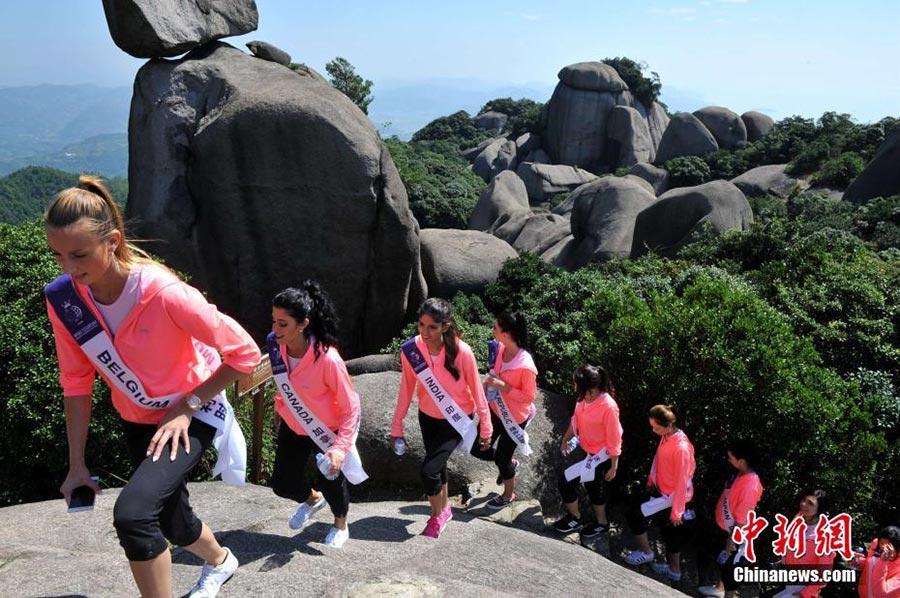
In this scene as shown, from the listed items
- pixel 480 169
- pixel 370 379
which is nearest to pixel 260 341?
pixel 370 379

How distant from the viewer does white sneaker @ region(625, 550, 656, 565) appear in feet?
22.1

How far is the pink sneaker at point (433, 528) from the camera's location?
18.1 feet

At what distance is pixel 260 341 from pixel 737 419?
10.5m

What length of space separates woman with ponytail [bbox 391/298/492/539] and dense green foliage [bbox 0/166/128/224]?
79261mm

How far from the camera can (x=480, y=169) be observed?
171ft

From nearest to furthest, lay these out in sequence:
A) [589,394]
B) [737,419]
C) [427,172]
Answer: [589,394]
[737,419]
[427,172]

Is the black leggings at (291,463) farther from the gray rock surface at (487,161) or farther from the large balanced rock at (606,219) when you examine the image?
the gray rock surface at (487,161)

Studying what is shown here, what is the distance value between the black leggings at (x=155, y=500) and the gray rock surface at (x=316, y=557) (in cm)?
73

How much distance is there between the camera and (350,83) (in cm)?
4347

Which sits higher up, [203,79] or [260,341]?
[203,79]

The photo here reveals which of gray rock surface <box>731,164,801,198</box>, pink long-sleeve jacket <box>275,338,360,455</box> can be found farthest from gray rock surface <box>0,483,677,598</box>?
gray rock surface <box>731,164,801,198</box>

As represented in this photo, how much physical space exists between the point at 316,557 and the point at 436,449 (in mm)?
1351

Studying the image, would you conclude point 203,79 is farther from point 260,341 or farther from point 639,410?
point 639,410

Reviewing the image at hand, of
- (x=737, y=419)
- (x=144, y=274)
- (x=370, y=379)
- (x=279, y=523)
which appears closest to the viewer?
(x=144, y=274)
